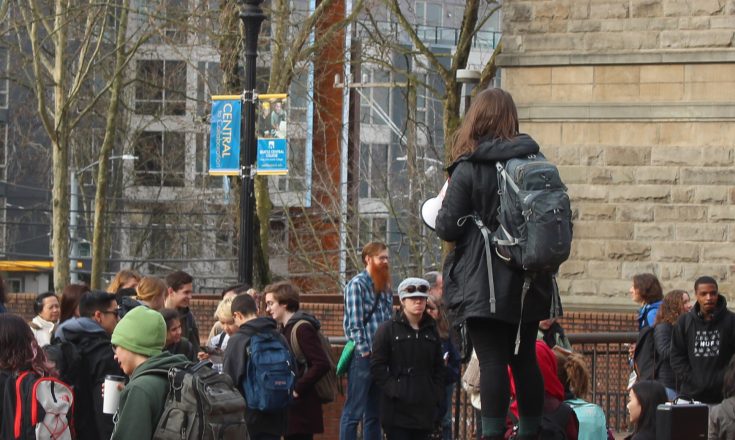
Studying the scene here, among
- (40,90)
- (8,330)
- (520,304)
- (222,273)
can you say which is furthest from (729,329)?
(222,273)

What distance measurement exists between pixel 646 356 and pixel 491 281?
5652 mm

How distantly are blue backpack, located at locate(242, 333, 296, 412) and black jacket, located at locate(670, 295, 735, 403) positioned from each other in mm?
3704

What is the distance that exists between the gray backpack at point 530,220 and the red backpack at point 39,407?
2.36m

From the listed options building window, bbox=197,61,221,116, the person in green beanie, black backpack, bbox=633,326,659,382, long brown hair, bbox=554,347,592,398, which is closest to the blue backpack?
long brown hair, bbox=554,347,592,398

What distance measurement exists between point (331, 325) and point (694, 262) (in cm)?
698

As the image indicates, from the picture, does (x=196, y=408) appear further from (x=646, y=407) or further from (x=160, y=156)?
(x=160, y=156)

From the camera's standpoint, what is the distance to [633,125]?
744 inches

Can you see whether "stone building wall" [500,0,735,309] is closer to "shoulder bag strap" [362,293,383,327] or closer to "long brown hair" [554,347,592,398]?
"shoulder bag strap" [362,293,383,327]

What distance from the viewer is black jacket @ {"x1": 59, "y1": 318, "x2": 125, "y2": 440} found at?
9.46 meters

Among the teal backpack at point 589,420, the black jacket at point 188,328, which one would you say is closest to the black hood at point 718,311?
the teal backpack at point 589,420

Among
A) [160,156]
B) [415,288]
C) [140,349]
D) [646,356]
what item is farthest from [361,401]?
[160,156]

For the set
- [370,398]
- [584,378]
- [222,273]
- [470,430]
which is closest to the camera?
[584,378]

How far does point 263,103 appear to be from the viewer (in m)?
18.1

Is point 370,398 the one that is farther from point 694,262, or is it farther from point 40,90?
point 40,90
